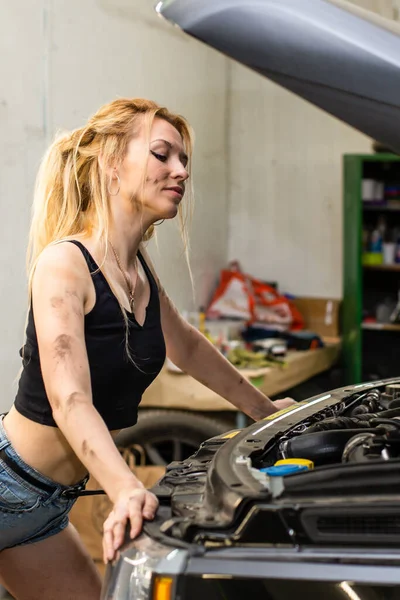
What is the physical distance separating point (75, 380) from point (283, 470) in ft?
1.43

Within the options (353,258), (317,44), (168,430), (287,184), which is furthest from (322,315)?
(317,44)

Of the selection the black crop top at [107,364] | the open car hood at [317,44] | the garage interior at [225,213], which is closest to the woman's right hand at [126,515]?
the black crop top at [107,364]

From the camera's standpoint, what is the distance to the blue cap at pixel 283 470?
146cm

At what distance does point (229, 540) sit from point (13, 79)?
2913 millimetres

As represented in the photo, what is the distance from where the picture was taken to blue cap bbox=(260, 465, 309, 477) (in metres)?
1.46

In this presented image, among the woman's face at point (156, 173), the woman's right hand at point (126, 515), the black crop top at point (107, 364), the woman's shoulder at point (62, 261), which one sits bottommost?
the woman's right hand at point (126, 515)

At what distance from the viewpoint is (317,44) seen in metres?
1.54

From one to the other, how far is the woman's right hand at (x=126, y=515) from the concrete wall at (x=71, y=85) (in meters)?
2.39

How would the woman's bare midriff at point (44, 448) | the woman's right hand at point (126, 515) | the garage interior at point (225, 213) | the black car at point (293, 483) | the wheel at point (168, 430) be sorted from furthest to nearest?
the wheel at point (168, 430)
the garage interior at point (225, 213)
the woman's bare midriff at point (44, 448)
the woman's right hand at point (126, 515)
the black car at point (293, 483)

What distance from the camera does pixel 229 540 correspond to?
1.30 metres

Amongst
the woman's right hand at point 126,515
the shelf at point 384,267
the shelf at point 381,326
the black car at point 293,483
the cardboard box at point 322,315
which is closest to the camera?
the black car at point 293,483

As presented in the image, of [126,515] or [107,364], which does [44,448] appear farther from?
[126,515]

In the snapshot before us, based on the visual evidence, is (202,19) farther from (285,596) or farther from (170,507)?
(285,596)

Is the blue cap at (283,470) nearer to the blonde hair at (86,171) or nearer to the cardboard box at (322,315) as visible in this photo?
the blonde hair at (86,171)
